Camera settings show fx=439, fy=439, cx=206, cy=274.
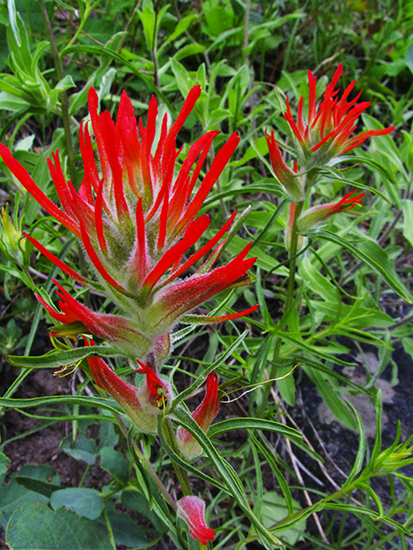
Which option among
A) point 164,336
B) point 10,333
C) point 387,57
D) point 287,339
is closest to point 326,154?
point 287,339

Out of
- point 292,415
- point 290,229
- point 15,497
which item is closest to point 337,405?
point 292,415

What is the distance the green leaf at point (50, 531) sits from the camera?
951 millimetres

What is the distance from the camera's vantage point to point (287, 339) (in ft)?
3.53

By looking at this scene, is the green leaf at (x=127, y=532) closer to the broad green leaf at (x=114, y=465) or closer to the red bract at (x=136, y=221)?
the broad green leaf at (x=114, y=465)

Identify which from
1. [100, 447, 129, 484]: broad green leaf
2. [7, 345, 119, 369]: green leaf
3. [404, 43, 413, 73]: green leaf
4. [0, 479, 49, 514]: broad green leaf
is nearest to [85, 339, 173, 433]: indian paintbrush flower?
[7, 345, 119, 369]: green leaf

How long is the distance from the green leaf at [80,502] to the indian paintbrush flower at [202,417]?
42cm

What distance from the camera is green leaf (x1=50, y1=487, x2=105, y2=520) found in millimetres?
1036

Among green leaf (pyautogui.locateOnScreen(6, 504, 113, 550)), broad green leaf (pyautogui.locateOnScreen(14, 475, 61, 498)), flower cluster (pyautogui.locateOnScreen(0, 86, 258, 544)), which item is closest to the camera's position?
flower cluster (pyautogui.locateOnScreen(0, 86, 258, 544))

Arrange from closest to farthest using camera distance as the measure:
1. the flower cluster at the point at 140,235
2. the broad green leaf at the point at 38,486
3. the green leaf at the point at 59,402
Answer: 1. the flower cluster at the point at 140,235
2. the green leaf at the point at 59,402
3. the broad green leaf at the point at 38,486

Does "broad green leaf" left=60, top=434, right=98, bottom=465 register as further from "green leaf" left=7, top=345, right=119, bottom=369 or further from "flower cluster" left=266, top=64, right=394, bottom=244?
"flower cluster" left=266, top=64, right=394, bottom=244

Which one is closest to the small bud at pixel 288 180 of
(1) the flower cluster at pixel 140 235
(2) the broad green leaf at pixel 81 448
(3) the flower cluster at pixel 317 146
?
(3) the flower cluster at pixel 317 146

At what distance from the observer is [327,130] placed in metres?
1.00

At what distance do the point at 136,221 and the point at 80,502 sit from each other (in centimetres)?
83

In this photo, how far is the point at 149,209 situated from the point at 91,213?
0.08 meters
